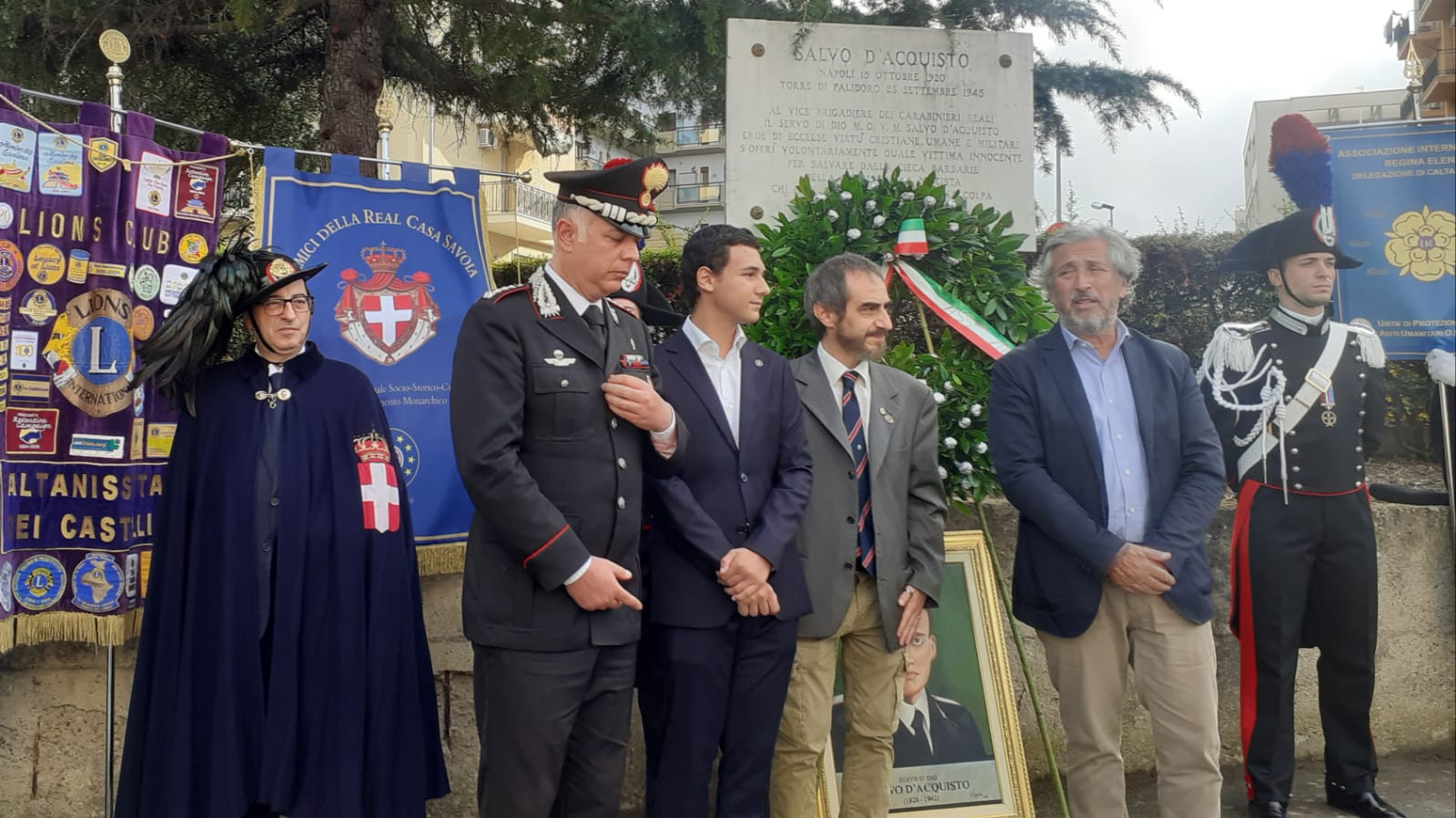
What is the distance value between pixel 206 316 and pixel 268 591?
88cm

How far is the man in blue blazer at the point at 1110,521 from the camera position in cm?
353

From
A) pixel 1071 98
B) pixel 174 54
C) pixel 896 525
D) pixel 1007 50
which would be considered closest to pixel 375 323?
pixel 896 525

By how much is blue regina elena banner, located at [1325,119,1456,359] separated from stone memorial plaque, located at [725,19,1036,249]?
1474 millimetres

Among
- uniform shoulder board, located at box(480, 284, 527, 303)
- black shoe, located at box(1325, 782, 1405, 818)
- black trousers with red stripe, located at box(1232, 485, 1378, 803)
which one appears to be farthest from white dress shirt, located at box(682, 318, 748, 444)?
black shoe, located at box(1325, 782, 1405, 818)

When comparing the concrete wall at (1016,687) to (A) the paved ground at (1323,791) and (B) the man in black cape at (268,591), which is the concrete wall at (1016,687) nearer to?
(A) the paved ground at (1323,791)

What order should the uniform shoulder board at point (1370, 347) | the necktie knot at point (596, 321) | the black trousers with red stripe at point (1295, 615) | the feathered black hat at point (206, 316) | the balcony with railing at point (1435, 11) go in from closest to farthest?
the necktie knot at point (596, 321) < the feathered black hat at point (206, 316) < the black trousers with red stripe at point (1295, 615) < the uniform shoulder board at point (1370, 347) < the balcony with railing at point (1435, 11)

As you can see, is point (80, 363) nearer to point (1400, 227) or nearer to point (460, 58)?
point (460, 58)

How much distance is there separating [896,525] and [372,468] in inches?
67.1

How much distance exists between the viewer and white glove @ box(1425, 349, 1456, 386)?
4539mm

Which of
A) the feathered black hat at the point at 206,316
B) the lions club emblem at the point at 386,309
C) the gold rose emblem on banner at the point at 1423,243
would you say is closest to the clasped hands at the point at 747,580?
the feathered black hat at the point at 206,316

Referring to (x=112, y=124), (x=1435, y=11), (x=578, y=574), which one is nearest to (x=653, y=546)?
(x=578, y=574)

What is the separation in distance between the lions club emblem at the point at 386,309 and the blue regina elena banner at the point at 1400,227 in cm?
388

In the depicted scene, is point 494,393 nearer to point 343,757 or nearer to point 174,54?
point 343,757

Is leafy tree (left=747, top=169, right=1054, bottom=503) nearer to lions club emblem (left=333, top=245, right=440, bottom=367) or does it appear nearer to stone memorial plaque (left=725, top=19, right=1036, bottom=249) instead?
stone memorial plaque (left=725, top=19, right=1036, bottom=249)
